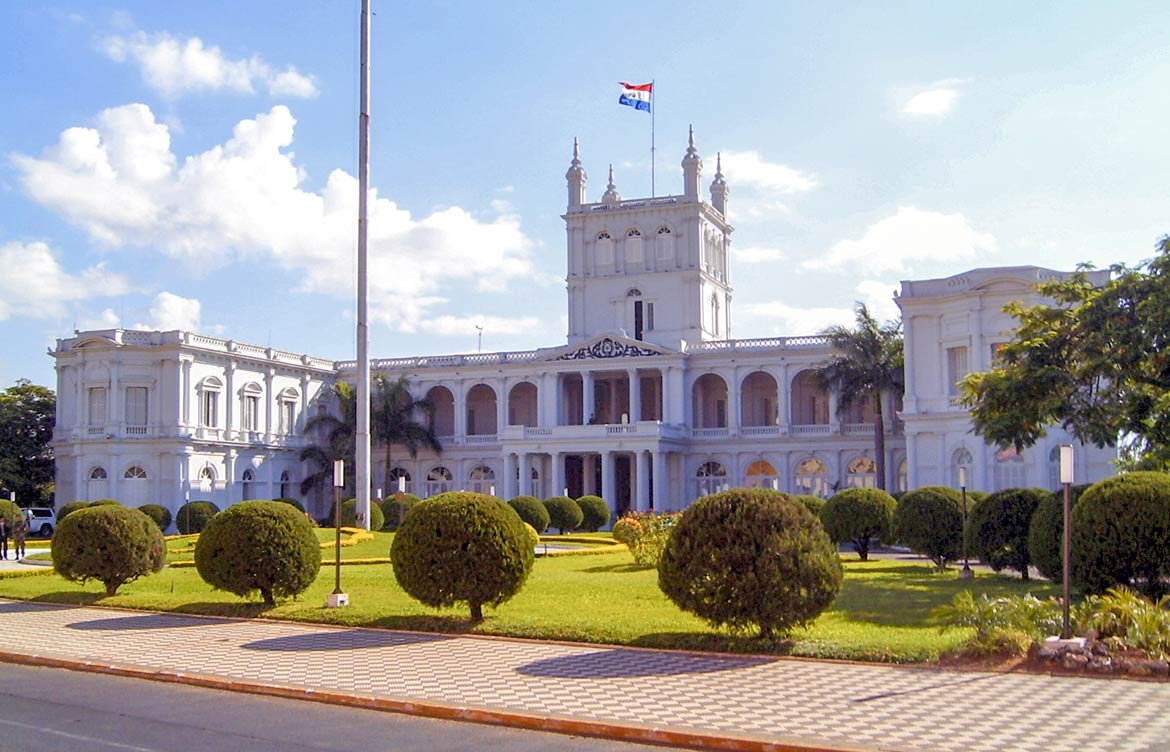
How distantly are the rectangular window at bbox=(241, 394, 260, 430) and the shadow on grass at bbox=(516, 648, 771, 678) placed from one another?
53641 millimetres

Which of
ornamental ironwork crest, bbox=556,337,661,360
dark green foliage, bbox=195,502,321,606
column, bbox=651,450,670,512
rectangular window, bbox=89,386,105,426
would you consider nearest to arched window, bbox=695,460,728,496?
column, bbox=651,450,670,512

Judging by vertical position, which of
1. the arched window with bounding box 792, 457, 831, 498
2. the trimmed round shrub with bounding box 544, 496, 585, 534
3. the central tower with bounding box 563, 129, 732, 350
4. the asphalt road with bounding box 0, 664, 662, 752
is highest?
the central tower with bounding box 563, 129, 732, 350

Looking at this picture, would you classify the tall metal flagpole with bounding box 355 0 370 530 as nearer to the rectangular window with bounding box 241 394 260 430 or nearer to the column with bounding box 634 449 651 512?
the column with bounding box 634 449 651 512

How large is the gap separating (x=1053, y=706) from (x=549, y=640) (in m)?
6.88

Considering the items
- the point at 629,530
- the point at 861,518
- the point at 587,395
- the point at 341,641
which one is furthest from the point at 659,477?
the point at 341,641

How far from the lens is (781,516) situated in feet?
49.8

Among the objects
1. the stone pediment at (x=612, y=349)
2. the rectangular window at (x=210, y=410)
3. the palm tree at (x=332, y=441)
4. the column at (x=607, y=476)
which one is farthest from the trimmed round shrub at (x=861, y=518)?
the rectangular window at (x=210, y=410)

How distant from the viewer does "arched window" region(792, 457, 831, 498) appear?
207 ft

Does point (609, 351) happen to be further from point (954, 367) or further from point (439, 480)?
point (954, 367)

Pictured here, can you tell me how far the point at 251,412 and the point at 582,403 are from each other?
713 inches

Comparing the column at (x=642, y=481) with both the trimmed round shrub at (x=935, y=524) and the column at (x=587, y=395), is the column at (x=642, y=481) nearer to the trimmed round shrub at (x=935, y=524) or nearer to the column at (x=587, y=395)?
the column at (x=587, y=395)

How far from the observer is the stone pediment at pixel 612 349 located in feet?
213

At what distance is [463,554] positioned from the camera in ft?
57.4

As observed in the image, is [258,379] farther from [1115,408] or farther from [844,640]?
[844,640]
